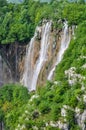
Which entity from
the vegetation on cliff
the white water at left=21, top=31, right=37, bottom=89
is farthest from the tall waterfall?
the vegetation on cliff

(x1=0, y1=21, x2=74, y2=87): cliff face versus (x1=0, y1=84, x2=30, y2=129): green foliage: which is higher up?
(x1=0, y1=21, x2=74, y2=87): cliff face

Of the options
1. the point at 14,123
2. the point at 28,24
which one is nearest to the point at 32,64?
the point at 28,24

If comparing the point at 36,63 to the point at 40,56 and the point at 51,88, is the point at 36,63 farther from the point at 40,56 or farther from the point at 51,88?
the point at 51,88

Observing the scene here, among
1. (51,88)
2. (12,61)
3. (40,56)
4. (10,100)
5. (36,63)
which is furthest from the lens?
(12,61)

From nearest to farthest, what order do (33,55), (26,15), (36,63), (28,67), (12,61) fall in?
(36,63) → (33,55) → (28,67) → (12,61) → (26,15)

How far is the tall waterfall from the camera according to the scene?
26.6 m

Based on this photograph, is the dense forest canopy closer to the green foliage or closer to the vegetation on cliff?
the vegetation on cliff

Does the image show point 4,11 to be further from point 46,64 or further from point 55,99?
point 55,99

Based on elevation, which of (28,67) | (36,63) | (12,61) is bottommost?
(28,67)

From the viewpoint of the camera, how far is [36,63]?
89.8 ft

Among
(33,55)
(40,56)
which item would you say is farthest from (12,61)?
(40,56)

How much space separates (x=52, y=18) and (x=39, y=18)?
6.82 feet

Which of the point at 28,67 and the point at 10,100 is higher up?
the point at 28,67

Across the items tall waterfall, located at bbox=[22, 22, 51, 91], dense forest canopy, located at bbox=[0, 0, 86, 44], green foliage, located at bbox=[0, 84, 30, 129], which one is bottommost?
green foliage, located at bbox=[0, 84, 30, 129]
